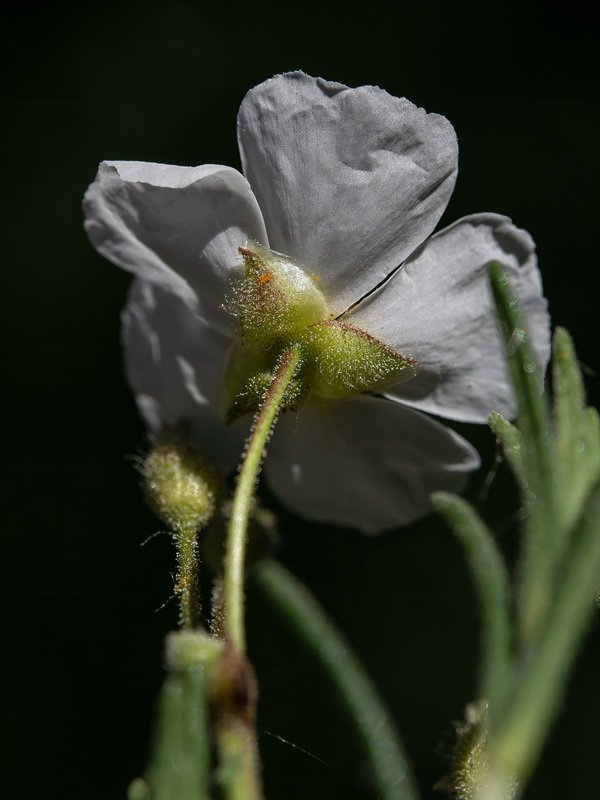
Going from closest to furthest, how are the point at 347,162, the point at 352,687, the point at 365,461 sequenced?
1. the point at 352,687
2. the point at 347,162
3. the point at 365,461

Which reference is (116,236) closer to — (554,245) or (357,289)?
(357,289)

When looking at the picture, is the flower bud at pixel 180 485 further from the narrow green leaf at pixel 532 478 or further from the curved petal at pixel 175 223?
the narrow green leaf at pixel 532 478

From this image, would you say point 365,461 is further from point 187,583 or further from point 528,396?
point 528,396

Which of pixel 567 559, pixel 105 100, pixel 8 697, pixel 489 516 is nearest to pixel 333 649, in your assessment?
pixel 567 559

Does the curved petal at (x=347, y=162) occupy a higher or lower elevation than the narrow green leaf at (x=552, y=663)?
higher

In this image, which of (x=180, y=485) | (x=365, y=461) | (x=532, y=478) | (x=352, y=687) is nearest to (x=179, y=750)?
(x=352, y=687)

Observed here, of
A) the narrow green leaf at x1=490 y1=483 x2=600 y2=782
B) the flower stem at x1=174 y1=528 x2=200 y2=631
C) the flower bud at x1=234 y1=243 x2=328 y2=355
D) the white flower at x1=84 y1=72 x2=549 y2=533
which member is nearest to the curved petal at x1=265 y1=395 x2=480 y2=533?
the white flower at x1=84 y1=72 x2=549 y2=533

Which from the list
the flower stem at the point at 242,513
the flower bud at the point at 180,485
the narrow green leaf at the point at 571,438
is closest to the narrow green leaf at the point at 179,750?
the flower stem at the point at 242,513
